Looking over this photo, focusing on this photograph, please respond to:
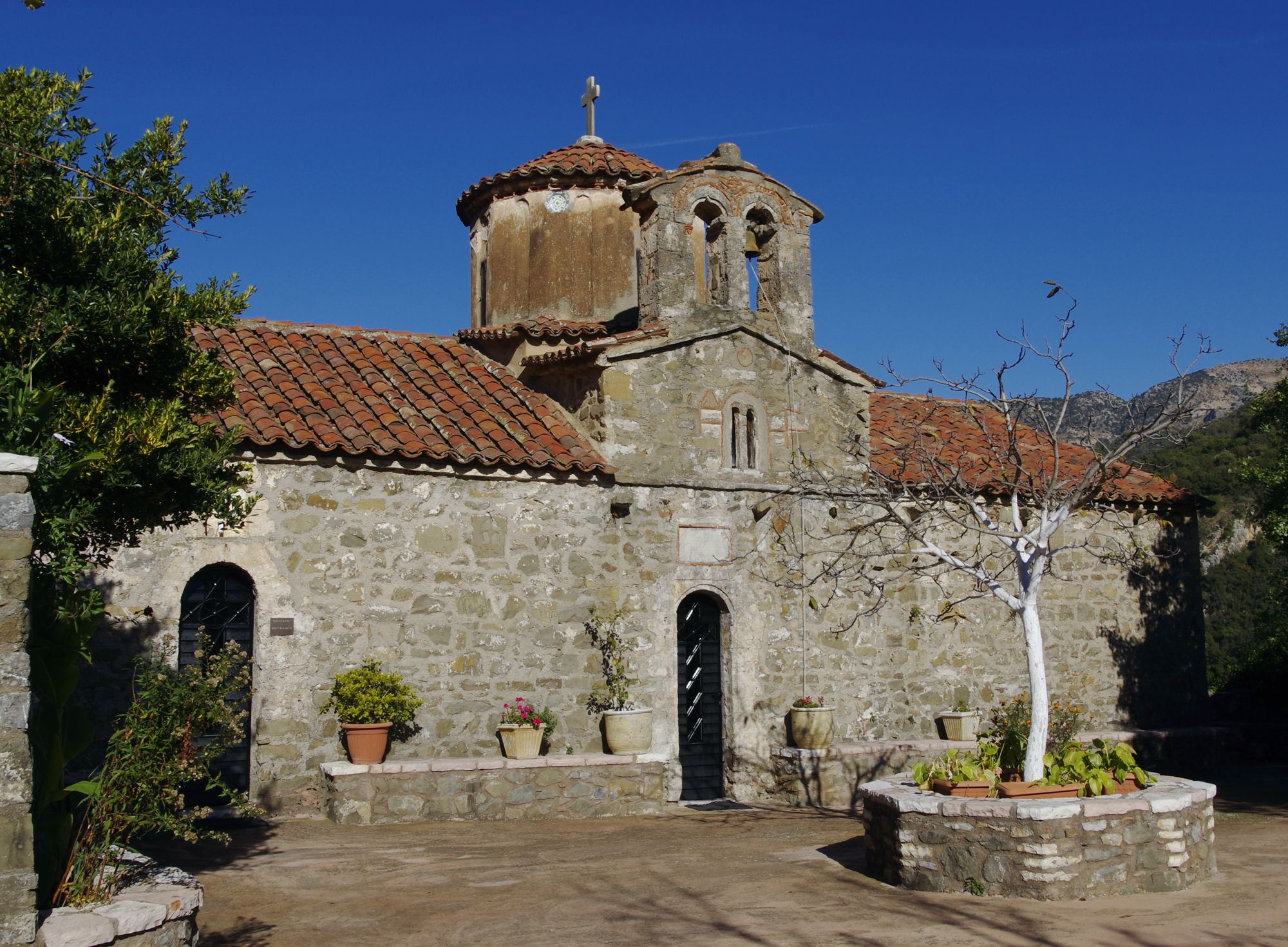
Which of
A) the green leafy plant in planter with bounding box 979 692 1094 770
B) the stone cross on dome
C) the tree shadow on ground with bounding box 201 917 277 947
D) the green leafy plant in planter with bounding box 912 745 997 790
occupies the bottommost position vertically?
the tree shadow on ground with bounding box 201 917 277 947

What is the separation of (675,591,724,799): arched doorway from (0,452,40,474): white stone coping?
29.4 ft

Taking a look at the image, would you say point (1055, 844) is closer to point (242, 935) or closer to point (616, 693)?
point (242, 935)

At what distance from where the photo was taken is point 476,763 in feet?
38.2

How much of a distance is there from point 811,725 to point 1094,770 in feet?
17.2

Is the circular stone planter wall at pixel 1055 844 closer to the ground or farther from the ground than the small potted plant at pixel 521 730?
closer to the ground

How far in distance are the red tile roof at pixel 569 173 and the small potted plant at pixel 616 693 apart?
6.55 metres

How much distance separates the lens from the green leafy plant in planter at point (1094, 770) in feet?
28.0

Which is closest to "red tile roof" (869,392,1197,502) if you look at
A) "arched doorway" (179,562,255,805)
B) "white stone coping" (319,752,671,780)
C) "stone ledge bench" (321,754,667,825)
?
"white stone coping" (319,752,671,780)

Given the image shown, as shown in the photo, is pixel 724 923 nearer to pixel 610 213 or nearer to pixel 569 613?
pixel 569 613

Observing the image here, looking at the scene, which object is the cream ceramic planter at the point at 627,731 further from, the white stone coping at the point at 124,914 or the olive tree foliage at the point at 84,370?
the white stone coping at the point at 124,914

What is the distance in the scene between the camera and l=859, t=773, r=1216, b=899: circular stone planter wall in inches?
315

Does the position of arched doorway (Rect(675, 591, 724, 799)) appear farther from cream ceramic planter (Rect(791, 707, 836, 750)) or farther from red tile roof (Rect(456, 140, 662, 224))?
red tile roof (Rect(456, 140, 662, 224))

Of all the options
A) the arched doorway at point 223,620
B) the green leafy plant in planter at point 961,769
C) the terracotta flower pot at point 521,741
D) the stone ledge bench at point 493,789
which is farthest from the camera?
the terracotta flower pot at point 521,741

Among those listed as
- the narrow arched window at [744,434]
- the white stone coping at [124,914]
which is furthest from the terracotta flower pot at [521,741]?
the white stone coping at [124,914]
